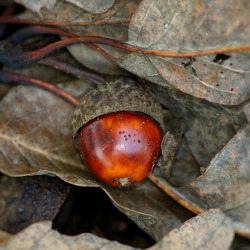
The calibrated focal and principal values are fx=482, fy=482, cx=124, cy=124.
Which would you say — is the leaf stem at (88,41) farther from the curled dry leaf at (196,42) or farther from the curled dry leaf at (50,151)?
the curled dry leaf at (50,151)

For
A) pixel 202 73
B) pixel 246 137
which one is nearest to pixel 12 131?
pixel 202 73

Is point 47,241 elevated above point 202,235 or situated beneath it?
situated beneath

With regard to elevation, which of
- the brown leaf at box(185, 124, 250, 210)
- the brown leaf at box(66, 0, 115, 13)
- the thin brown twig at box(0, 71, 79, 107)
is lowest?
the thin brown twig at box(0, 71, 79, 107)

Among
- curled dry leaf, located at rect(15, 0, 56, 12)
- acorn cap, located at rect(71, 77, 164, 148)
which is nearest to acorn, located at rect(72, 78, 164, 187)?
acorn cap, located at rect(71, 77, 164, 148)

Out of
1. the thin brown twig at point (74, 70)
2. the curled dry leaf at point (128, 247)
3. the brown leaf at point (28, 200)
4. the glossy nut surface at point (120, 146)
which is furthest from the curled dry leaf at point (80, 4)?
the curled dry leaf at point (128, 247)

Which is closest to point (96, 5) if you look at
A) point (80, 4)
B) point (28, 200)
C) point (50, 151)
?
point (80, 4)

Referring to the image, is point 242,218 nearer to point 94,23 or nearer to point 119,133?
point 119,133

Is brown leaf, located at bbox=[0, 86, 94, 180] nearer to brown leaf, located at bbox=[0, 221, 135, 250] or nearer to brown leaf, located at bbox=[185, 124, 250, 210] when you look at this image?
brown leaf, located at bbox=[0, 221, 135, 250]

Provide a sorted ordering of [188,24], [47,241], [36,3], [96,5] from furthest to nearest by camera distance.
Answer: [36,3] → [96,5] → [188,24] → [47,241]
